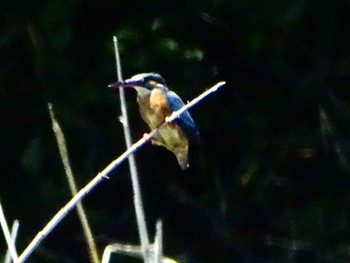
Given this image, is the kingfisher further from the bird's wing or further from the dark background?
the dark background

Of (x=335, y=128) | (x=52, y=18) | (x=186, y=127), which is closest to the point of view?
(x=186, y=127)

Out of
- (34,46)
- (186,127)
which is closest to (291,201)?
(34,46)

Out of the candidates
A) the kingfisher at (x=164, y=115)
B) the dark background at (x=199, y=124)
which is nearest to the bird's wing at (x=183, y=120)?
the kingfisher at (x=164, y=115)

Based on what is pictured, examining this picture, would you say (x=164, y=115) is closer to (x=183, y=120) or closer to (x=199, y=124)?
(x=183, y=120)

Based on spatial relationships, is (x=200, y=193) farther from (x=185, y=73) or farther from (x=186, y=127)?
(x=186, y=127)

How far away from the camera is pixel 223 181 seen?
226 inches

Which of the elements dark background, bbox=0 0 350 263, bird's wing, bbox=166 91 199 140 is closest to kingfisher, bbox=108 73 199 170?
bird's wing, bbox=166 91 199 140

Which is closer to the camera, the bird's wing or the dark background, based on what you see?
the bird's wing

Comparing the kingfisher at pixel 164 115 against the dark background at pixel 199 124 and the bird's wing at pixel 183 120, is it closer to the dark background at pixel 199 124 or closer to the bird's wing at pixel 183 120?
the bird's wing at pixel 183 120

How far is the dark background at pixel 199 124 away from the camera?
17.6 ft

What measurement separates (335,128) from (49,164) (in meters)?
1.18

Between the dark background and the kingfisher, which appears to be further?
the dark background

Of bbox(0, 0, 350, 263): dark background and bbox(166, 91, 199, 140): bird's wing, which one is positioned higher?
bbox(166, 91, 199, 140): bird's wing

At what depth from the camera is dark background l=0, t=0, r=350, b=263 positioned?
5.36 m
